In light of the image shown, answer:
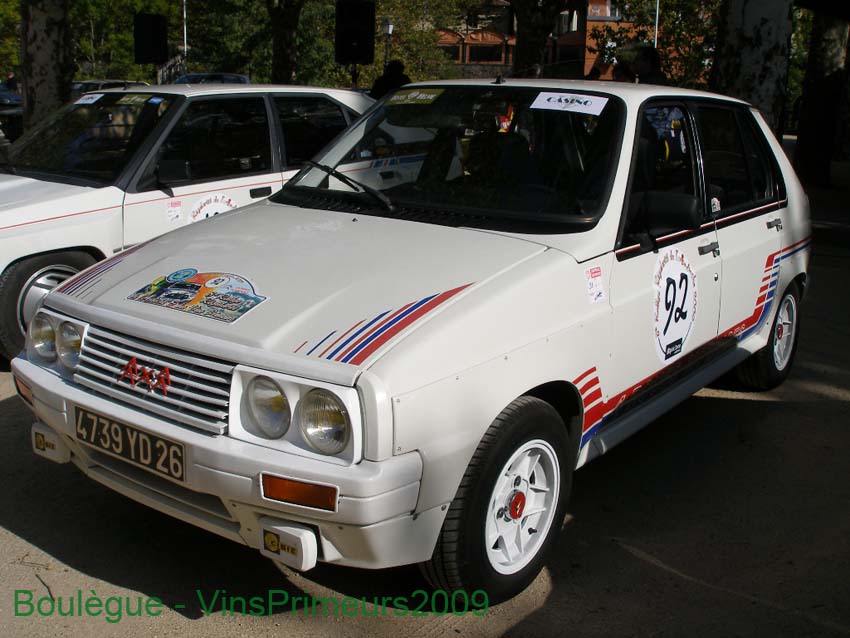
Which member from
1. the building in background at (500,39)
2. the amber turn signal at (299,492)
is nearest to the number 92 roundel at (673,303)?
the amber turn signal at (299,492)

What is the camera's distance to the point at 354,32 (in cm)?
1431

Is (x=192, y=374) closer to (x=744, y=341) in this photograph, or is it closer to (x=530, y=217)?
(x=530, y=217)

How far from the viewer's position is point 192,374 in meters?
2.95

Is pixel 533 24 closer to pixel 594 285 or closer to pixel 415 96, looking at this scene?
pixel 415 96

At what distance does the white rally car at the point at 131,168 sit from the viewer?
5457mm

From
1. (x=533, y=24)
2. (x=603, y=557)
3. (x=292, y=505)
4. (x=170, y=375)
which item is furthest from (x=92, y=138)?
(x=533, y=24)

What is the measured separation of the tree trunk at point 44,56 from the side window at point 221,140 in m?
5.95

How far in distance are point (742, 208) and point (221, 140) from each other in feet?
11.3

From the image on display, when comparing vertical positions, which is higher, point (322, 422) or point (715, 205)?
point (715, 205)

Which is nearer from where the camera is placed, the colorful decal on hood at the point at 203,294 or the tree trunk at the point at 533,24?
the colorful decal on hood at the point at 203,294

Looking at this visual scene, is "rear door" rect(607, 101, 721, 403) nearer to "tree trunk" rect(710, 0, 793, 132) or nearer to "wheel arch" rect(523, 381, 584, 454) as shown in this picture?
"wheel arch" rect(523, 381, 584, 454)

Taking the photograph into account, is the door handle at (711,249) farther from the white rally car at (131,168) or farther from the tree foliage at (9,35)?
the tree foliage at (9,35)

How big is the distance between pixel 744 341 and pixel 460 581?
259 centimetres

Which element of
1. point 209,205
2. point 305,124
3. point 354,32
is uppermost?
point 354,32
